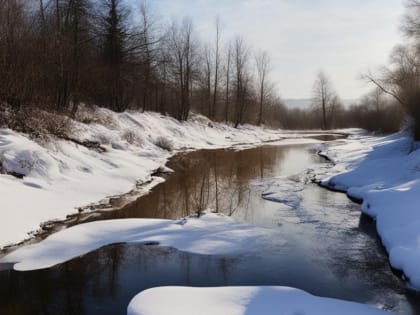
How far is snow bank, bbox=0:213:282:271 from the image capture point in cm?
767

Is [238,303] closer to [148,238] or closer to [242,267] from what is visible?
[242,267]

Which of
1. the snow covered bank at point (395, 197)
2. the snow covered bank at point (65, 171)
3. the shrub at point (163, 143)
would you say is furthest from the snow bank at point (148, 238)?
the shrub at point (163, 143)

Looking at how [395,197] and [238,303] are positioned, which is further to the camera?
[395,197]

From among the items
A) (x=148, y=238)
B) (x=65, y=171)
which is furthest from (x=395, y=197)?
(x=65, y=171)

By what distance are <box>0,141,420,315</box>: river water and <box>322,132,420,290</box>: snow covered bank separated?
1.01 feet

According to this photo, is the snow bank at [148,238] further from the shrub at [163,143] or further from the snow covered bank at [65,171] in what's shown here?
A: the shrub at [163,143]

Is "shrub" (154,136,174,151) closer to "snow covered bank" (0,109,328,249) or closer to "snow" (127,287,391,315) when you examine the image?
"snow covered bank" (0,109,328,249)

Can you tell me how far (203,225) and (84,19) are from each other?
20264 mm

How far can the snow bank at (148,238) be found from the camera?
7668mm

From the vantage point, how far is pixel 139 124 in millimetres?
26984

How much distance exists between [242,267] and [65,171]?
26.1 feet

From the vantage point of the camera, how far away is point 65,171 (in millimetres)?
12961

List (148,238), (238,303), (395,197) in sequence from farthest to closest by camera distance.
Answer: (395,197)
(148,238)
(238,303)

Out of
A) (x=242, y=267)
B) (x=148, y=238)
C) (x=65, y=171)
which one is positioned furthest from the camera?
(x=65, y=171)
